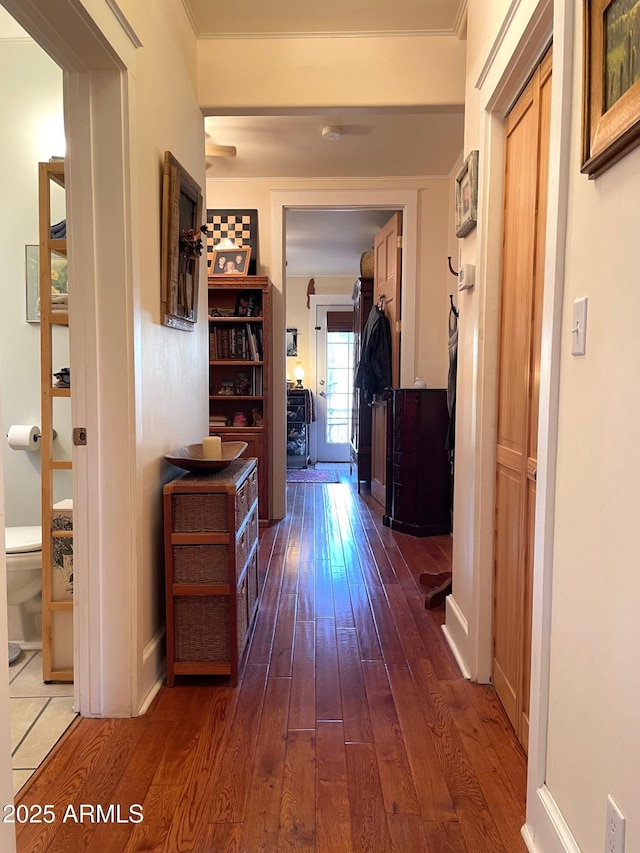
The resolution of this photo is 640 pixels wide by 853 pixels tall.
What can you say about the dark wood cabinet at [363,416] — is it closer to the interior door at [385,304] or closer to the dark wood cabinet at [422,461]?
the interior door at [385,304]

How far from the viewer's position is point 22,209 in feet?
7.95

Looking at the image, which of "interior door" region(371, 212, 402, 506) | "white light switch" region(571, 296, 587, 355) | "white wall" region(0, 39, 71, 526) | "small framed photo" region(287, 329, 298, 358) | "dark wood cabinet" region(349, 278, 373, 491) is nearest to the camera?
"white light switch" region(571, 296, 587, 355)

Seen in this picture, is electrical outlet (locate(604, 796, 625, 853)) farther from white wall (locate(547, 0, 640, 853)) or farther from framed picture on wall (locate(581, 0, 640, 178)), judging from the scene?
framed picture on wall (locate(581, 0, 640, 178))

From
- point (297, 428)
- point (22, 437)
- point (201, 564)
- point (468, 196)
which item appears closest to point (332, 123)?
point (468, 196)

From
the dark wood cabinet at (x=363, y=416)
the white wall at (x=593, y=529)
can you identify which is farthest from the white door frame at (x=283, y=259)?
the white wall at (x=593, y=529)

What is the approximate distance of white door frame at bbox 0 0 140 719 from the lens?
160 centimetres

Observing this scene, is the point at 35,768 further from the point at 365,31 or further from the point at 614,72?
the point at 365,31

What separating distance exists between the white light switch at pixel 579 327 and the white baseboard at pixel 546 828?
0.98 meters

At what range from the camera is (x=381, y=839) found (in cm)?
126

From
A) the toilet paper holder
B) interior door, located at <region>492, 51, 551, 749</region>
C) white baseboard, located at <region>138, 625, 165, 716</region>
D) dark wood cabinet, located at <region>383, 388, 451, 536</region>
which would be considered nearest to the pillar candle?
white baseboard, located at <region>138, 625, 165, 716</region>

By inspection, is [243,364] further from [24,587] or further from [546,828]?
[546,828]

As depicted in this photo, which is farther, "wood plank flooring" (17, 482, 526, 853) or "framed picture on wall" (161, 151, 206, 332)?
"framed picture on wall" (161, 151, 206, 332)

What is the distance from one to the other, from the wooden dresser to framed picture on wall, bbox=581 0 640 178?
143 cm

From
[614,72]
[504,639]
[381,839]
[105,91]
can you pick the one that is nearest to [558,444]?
[614,72]
